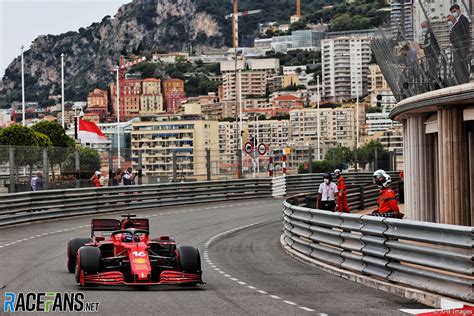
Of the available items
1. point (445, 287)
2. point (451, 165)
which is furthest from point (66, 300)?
point (451, 165)

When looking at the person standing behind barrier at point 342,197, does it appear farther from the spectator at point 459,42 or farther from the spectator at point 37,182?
the spectator at point 37,182

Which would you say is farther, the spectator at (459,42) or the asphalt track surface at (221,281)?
the spectator at (459,42)

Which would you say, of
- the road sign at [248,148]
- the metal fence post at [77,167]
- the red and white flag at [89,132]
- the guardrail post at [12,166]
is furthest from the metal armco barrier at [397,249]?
the red and white flag at [89,132]

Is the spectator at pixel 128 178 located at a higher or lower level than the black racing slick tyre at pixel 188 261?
higher

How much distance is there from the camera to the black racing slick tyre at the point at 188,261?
15.6 meters

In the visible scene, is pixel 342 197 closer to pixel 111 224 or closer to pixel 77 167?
pixel 111 224

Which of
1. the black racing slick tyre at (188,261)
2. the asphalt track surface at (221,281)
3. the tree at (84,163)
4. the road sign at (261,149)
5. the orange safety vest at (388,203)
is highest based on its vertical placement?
the road sign at (261,149)

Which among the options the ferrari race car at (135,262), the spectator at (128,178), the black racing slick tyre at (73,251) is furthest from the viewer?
the spectator at (128,178)

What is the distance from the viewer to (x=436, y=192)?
2652cm

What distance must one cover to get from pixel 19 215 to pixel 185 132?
12884 cm

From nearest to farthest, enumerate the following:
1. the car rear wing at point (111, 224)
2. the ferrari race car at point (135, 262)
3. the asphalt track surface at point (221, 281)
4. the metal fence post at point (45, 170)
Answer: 1. the asphalt track surface at point (221, 281)
2. the ferrari race car at point (135, 262)
3. the car rear wing at point (111, 224)
4. the metal fence post at point (45, 170)

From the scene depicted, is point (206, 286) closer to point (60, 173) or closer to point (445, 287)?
point (445, 287)

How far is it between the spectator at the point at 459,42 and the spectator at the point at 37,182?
14.9 meters

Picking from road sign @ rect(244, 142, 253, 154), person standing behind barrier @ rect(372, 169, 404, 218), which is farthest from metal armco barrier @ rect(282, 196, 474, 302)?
road sign @ rect(244, 142, 253, 154)
